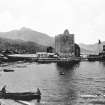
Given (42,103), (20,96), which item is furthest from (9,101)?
(42,103)

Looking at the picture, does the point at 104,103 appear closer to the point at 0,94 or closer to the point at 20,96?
the point at 20,96

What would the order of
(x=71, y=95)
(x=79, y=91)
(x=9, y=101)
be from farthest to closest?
(x=79, y=91), (x=71, y=95), (x=9, y=101)

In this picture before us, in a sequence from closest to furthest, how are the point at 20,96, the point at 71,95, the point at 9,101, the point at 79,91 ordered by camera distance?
the point at 9,101, the point at 20,96, the point at 71,95, the point at 79,91

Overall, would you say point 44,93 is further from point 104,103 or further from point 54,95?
point 104,103

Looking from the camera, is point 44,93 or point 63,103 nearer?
point 63,103

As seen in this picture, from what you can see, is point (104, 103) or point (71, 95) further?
point (71, 95)

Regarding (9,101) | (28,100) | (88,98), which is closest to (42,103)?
(28,100)

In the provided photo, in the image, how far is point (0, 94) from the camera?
68.6 metres

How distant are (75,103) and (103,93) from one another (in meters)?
17.3

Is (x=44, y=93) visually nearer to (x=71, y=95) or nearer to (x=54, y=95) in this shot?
(x=54, y=95)

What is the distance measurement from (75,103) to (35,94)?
12.8 m

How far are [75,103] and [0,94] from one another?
22.0 m

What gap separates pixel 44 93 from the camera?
79.8 meters

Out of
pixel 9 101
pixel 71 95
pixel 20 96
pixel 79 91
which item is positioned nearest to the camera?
pixel 9 101
